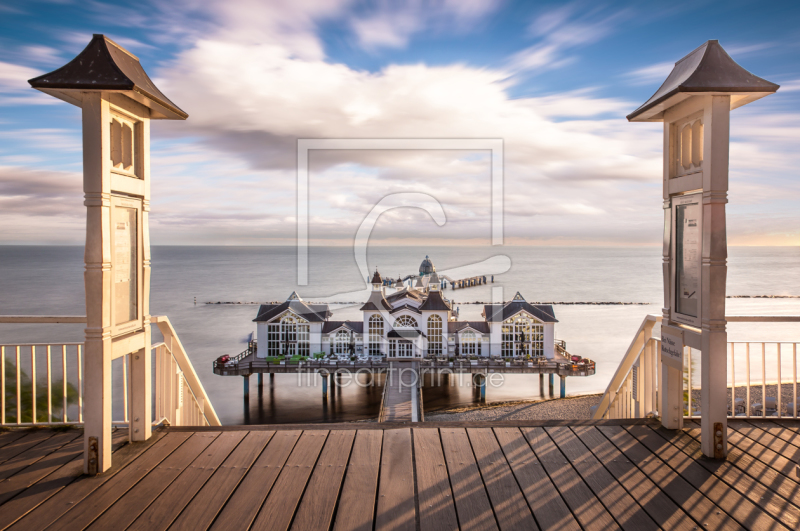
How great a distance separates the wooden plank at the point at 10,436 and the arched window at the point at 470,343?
50.0 feet

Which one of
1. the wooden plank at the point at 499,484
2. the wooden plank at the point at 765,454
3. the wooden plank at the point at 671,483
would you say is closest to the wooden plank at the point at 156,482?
the wooden plank at the point at 499,484

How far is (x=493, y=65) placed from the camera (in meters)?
16.0

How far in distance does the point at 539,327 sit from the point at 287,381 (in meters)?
11.2

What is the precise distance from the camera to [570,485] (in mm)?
2404

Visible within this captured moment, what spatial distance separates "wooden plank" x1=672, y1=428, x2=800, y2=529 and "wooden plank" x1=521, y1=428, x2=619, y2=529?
80cm

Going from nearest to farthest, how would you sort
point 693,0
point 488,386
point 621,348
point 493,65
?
1. point 693,0
2. point 493,65
3. point 488,386
4. point 621,348

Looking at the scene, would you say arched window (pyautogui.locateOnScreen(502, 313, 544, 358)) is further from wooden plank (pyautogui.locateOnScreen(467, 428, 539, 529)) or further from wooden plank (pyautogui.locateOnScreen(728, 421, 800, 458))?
wooden plank (pyautogui.locateOnScreen(467, 428, 539, 529))

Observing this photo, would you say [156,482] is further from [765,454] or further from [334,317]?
[334,317]

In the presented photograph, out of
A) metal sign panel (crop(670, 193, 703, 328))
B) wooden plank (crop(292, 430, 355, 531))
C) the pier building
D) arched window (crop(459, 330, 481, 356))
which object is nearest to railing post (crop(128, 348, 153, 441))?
wooden plank (crop(292, 430, 355, 531))

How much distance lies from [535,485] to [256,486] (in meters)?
1.49

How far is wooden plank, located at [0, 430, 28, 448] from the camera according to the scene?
3095 mm

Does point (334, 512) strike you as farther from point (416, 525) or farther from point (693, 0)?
point (693, 0)

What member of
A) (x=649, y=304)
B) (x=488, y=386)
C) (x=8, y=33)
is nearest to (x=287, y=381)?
(x=488, y=386)

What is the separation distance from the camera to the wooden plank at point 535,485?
2071 millimetres
